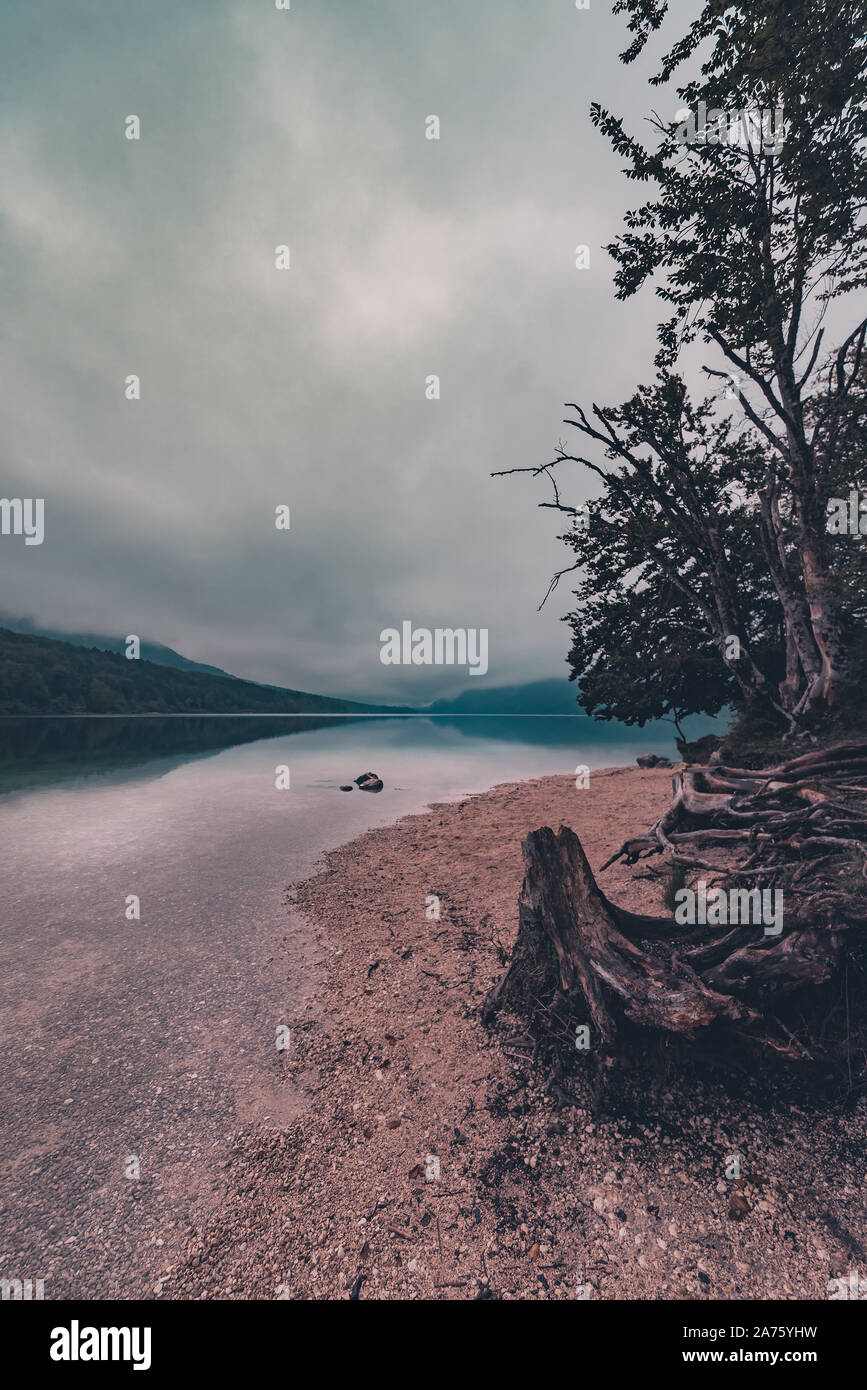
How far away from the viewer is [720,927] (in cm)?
820

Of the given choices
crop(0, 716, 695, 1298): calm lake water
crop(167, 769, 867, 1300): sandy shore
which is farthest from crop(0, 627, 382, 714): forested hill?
crop(167, 769, 867, 1300): sandy shore

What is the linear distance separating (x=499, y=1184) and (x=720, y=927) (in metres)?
5.42

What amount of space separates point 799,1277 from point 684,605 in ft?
54.0

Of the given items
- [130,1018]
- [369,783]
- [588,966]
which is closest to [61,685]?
[369,783]

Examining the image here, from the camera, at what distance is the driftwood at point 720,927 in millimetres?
6387

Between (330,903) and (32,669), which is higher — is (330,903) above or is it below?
below

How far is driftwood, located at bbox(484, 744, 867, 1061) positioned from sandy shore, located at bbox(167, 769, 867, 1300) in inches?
34.7

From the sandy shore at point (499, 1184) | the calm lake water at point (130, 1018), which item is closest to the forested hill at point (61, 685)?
the calm lake water at point (130, 1018)

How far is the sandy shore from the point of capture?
438cm

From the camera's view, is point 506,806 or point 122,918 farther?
point 506,806

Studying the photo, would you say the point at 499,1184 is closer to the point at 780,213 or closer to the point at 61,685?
the point at 780,213

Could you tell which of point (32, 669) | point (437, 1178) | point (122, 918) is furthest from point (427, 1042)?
point (32, 669)
